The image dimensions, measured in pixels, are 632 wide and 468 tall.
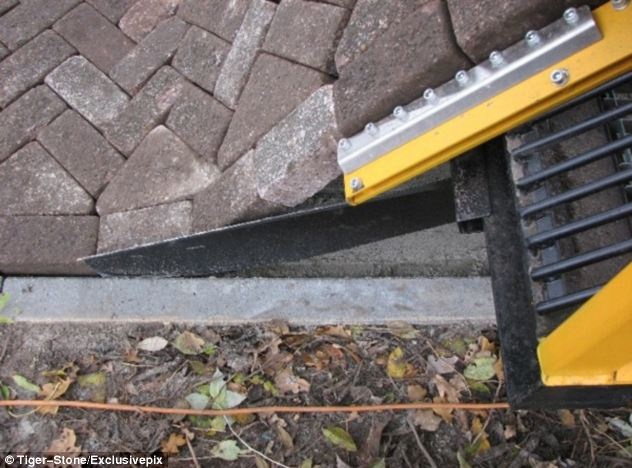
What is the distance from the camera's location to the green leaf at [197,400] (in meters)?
2.23

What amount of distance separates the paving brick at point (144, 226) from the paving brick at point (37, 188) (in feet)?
0.50

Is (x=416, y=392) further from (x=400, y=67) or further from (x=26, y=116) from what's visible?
(x=26, y=116)

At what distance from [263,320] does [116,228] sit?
66 cm

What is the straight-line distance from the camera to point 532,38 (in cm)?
138

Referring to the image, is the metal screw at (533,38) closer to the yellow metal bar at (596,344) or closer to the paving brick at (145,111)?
the yellow metal bar at (596,344)

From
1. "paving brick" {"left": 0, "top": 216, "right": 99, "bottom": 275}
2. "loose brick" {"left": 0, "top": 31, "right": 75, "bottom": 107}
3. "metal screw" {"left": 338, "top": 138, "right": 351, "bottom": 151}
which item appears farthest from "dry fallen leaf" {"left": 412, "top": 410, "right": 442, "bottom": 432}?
"loose brick" {"left": 0, "top": 31, "right": 75, "bottom": 107}

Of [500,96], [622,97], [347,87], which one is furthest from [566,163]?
[347,87]

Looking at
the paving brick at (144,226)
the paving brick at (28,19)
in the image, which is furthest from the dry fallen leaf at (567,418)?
the paving brick at (28,19)

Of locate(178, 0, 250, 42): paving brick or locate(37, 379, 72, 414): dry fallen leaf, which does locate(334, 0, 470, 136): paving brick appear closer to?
locate(178, 0, 250, 42): paving brick

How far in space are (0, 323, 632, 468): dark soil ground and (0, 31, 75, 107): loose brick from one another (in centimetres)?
111

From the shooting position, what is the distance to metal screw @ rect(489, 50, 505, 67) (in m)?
1.42

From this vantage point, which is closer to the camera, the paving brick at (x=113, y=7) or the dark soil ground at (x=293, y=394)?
the dark soil ground at (x=293, y=394)

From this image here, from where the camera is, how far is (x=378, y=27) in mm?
1734

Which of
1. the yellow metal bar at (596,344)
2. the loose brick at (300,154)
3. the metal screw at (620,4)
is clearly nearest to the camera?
the yellow metal bar at (596,344)
